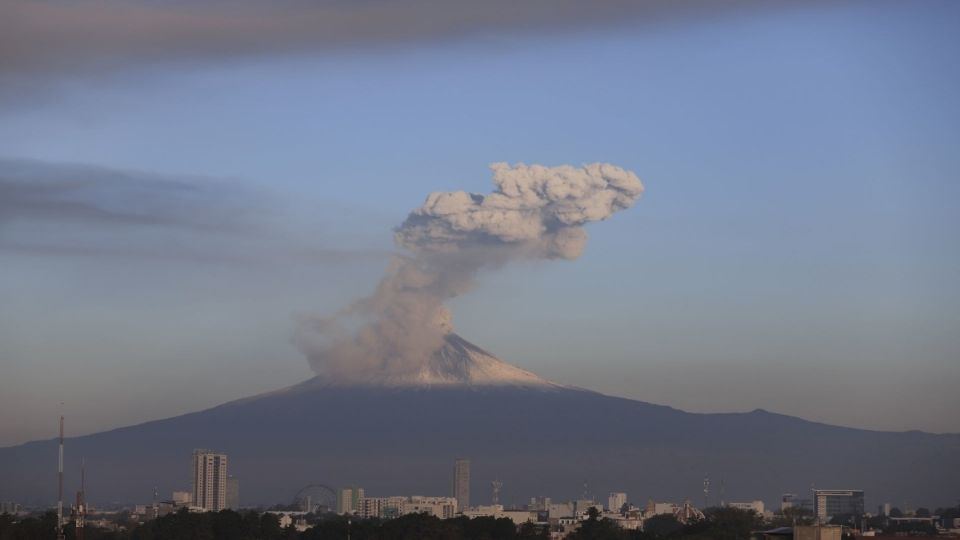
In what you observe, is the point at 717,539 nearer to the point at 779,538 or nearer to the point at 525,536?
the point at 525,536

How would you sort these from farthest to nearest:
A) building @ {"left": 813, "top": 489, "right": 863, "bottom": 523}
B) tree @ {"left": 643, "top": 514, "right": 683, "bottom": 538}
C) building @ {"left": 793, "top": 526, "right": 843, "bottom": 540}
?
building @ {"left": 813, "top": 489, "right": 863, "bottom": 523}, tree @ {"left": 643, "top": 514, "right": 683, "bottom": 538}, building @ {"left": 793, "top": 526, "right": 843, "bottom": 540}

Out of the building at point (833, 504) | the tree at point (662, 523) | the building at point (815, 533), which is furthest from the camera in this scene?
the building at point (833, 504)

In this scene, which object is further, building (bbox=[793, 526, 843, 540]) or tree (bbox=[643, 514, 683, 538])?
tree (bbox=[643, 514, 683, 538])

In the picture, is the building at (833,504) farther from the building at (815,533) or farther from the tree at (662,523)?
the building at (815,533)

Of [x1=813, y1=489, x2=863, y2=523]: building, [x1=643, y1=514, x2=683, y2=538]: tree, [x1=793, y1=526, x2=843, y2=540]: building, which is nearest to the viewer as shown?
[x1=793, y1=526, x2=843, y2=540]: building

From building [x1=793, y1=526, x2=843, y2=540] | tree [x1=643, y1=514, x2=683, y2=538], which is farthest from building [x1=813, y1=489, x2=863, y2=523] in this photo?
building [x1=793, y1=526, x2=843, y2=540]

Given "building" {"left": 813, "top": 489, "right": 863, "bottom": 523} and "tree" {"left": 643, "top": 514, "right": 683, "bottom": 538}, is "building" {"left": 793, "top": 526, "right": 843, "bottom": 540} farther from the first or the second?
"building" {"left": 813, "top": 489, "right": 863, "bottom": 523}

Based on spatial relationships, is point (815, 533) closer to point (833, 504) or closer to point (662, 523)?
point (662, 523)

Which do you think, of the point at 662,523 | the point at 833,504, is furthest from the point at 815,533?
the point at 833,504

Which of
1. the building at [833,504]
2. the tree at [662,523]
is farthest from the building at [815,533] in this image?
the building at [833,504]

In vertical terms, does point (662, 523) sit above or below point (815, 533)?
below

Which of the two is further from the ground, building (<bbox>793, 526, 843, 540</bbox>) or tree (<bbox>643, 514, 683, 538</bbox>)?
building (<bbox>793, 526, 843, 540</bbox>)

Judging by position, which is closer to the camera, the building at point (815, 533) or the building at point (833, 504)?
the building at point (815, 533)
